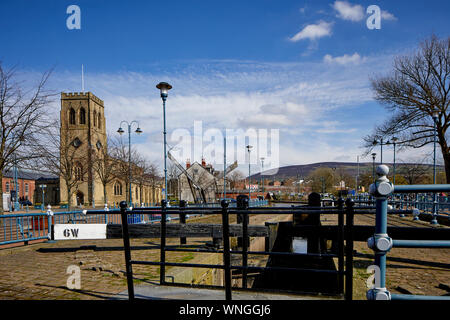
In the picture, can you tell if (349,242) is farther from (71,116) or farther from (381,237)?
(71,116)

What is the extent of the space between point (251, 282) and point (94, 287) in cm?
610

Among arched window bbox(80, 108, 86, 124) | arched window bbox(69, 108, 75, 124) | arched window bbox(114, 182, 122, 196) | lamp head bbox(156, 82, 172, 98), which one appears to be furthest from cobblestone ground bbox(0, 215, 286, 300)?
arched window bbox(69, 108, 75, 124)

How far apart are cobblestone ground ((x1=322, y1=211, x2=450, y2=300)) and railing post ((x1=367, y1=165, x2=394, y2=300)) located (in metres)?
2.10

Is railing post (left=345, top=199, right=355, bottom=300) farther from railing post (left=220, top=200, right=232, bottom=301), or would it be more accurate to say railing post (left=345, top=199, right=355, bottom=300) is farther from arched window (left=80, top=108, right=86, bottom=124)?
arched window (left=80, top=108, right=86, bottom=124)

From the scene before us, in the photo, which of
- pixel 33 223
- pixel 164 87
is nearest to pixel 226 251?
pixel 33 223

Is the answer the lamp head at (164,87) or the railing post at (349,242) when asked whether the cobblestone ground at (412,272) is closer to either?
the railing post at (349,242)

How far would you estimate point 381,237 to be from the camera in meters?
2.20

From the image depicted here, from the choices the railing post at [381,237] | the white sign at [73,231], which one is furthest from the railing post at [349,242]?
the white sign at [73,231]

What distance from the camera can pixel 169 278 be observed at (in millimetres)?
4824

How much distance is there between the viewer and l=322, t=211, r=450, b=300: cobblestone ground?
4320 millimetres

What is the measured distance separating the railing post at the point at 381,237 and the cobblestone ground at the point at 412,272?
2103 millimetres
